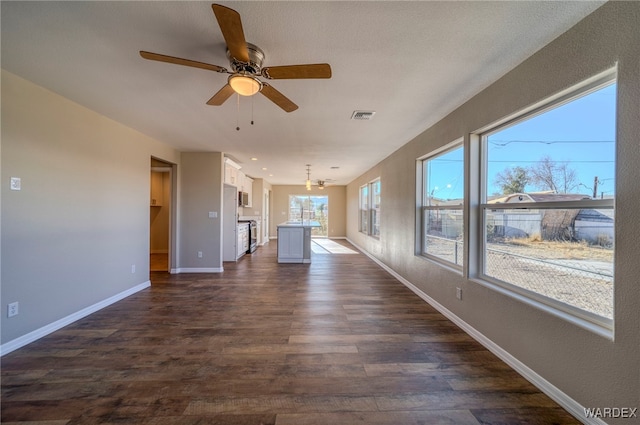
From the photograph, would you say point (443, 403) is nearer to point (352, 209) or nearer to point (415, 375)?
point (415, 375)

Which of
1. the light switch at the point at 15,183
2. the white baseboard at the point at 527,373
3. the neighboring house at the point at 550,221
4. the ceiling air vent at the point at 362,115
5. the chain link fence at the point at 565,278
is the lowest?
the white baseboard at the point at 527,373

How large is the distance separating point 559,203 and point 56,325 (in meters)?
4.74

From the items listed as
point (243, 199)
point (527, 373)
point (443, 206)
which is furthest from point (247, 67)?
point (243, 199)

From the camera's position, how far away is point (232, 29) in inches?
54.1

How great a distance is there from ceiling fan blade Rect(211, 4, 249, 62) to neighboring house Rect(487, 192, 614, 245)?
7.94ft

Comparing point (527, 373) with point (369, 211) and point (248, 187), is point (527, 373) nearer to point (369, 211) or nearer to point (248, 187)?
point (369, 211)

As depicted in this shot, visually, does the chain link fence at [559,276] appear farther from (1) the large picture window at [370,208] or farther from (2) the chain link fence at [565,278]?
(1) the large picture window at [370,208]

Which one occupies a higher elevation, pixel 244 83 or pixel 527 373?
pixel 244 83

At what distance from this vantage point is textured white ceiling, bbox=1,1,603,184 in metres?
1.49

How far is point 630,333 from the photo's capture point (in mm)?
1311

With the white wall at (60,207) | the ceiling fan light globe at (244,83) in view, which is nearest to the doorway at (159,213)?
the white wall at (60,207)

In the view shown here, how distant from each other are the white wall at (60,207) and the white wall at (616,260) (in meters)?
4.32

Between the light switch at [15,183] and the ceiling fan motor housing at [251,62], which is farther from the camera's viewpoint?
the light switch at [15,183]

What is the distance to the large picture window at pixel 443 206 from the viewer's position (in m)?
3.03
